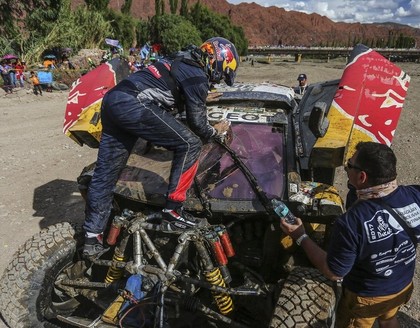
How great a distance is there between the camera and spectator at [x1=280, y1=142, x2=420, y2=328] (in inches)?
88.5

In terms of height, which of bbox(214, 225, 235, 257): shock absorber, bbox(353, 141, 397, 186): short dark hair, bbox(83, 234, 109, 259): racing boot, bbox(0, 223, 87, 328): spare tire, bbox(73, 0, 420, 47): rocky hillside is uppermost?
bbox(353, 141, 397, 186): short dark hair

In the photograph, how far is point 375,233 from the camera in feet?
7.37

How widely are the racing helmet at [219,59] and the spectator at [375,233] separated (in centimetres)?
129

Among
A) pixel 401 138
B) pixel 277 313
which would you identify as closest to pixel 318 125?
pixel 277 313

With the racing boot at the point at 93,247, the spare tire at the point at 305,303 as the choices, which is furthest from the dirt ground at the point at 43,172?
the racing boot at the point at 93,247

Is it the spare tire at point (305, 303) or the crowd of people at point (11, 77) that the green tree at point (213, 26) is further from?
the spare tire at point (305, 303)

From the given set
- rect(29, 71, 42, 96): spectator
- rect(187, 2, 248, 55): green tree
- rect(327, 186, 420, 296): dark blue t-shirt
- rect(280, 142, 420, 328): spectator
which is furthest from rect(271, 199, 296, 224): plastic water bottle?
rect(187, 2, 248, 55): green tree

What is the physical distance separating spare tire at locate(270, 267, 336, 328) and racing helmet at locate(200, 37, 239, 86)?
1636mm

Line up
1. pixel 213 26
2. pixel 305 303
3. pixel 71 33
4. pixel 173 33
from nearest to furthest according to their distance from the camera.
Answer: pixel 305 303
pixel 71 33
pixel 173 33
pixel 213 26

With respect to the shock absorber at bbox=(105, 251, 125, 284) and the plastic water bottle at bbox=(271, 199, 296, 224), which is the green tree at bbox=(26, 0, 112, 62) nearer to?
the shock absorber at bbox=(105, 251, 125, 284)

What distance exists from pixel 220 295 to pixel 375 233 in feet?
3.96

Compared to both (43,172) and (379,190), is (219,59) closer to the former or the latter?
(379,190)

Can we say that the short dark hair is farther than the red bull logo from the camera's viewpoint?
No

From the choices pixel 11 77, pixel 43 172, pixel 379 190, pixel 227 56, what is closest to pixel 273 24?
pixel 11 77
